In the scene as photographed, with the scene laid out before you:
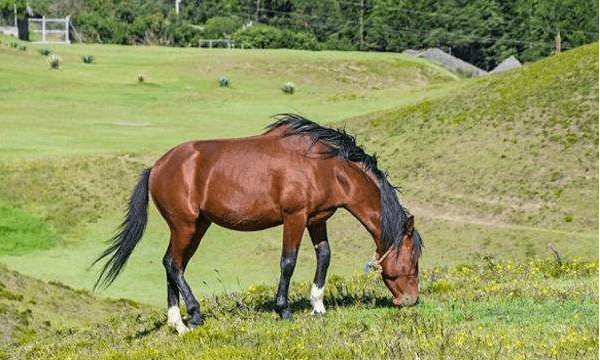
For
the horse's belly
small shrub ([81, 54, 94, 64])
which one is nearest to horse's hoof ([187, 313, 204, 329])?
the horse's belly

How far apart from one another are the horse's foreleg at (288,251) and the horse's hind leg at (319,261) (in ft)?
1.52

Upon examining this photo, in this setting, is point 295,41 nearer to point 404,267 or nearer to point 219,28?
point 219,28

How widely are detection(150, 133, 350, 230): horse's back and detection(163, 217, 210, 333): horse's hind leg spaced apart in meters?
0.26

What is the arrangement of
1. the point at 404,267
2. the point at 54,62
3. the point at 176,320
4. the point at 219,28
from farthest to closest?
the point at 219,28
the point at 54,62
the point at 176,320
the point at 404,267

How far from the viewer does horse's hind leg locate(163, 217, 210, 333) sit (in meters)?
14.5

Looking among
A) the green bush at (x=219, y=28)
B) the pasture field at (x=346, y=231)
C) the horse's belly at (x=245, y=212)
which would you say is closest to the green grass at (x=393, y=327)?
the pasture field at (x=346, y=231)

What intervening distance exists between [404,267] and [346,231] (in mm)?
23379

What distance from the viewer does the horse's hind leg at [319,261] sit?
1456 centimetres

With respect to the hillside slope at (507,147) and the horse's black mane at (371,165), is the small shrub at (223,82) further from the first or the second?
the horse's black mane at (371,165)

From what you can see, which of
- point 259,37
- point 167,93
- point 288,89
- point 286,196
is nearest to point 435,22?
point 259,37

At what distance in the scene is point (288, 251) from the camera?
14.2 meters

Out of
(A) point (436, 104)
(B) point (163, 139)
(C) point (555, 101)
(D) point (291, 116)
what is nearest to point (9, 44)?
(B) point (163, 139)

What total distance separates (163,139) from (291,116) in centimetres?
3768

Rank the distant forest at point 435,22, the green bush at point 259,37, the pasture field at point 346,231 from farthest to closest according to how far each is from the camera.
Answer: the distant forest at point 435,22 → the green bush at point 259,37 → the pasture field at point 346,231
